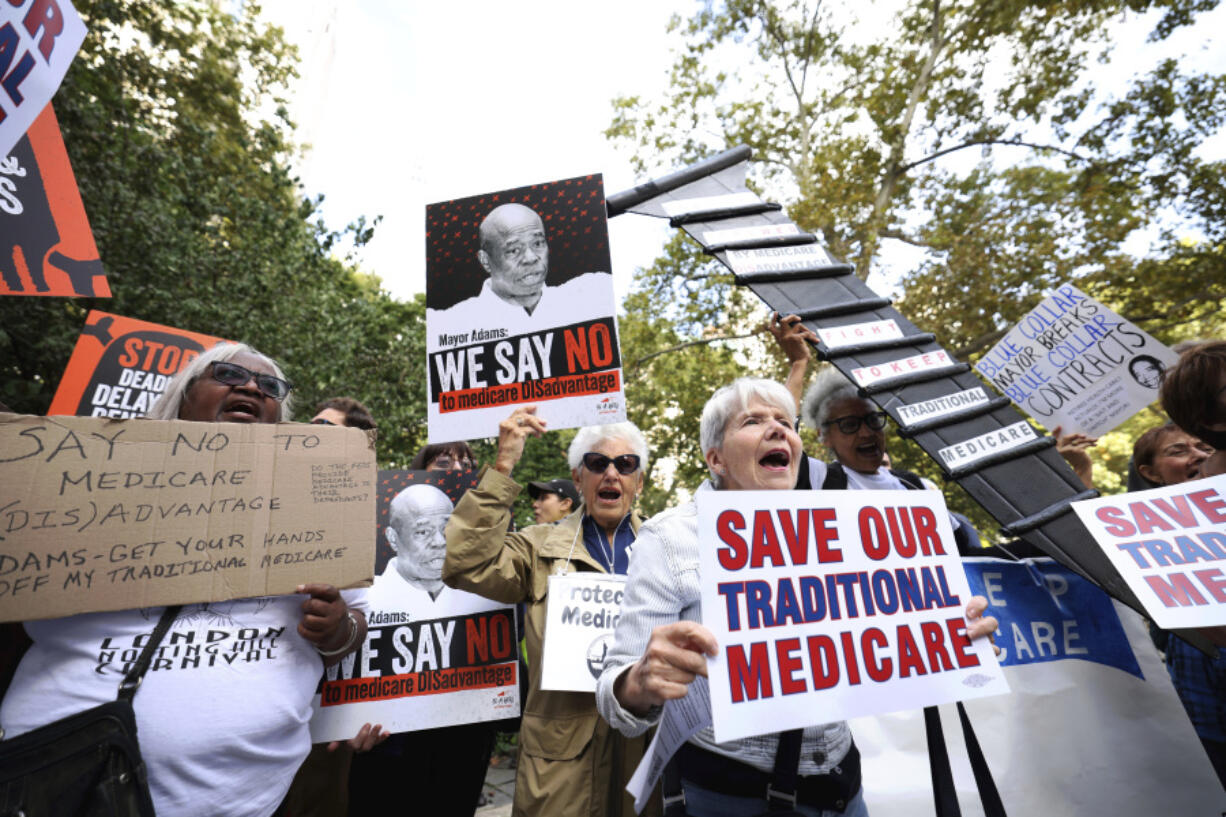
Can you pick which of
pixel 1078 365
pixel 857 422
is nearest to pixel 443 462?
pixel 857 422

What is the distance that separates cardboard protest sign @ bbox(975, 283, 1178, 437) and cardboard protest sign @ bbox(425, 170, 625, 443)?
6.84ft

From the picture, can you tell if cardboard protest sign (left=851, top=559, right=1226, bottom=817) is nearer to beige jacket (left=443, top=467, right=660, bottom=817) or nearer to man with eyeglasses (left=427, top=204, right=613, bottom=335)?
beige jacket (left=443, top=467, right=660, bottom=817)

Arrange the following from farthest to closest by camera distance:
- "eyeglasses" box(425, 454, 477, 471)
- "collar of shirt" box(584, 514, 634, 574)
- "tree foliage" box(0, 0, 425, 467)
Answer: "tree foliage" box(0, 0, 425, 467) → "eyeglasses" box(425, 454, 477, 471) → "collar of shirt" box(584, 514, 634, 574)

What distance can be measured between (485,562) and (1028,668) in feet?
6.54

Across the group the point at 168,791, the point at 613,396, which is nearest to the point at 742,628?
the point at 613,396

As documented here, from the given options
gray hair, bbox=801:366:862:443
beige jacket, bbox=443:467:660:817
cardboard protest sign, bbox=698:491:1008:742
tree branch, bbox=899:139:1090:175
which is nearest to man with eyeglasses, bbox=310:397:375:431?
beige jacket, bbox=443:467:660:817

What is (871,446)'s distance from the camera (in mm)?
2902

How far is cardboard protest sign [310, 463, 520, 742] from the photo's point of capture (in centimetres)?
243

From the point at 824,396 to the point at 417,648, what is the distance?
2.23 metres

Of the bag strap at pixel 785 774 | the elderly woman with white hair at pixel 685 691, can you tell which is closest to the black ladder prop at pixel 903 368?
the elderly woman with white hair at pixel 685 691

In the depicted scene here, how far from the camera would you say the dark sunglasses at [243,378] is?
6.31 ft

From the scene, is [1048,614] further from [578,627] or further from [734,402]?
[578,627]

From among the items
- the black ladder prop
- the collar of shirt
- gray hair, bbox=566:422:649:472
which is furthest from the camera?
gray hair, bbox=566:422:649:472

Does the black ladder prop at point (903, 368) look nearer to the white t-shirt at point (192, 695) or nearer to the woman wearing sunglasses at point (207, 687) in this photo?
the woman wearing sunglasses at point (207, 687)
